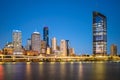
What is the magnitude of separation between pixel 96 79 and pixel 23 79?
516 inches

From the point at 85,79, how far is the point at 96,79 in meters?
1.98

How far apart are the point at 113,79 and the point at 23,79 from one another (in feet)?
52.8

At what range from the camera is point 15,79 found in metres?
58.0

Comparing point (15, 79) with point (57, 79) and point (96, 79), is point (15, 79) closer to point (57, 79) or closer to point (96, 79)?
point (57, 79)

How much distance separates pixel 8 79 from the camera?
193ft

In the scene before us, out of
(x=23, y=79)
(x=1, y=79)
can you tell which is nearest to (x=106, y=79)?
(x=23, y=79)

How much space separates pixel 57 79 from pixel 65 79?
145 cm

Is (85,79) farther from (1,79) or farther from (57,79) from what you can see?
(1,79)

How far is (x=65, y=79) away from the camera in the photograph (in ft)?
192

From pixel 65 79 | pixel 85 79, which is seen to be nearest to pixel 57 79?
pixel 65 79

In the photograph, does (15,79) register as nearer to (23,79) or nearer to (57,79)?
(23,79)

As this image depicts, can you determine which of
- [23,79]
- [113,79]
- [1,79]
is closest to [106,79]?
[113,79]

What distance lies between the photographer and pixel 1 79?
58094mm

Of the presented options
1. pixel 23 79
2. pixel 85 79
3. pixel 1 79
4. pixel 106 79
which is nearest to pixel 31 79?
pixel 23 79
